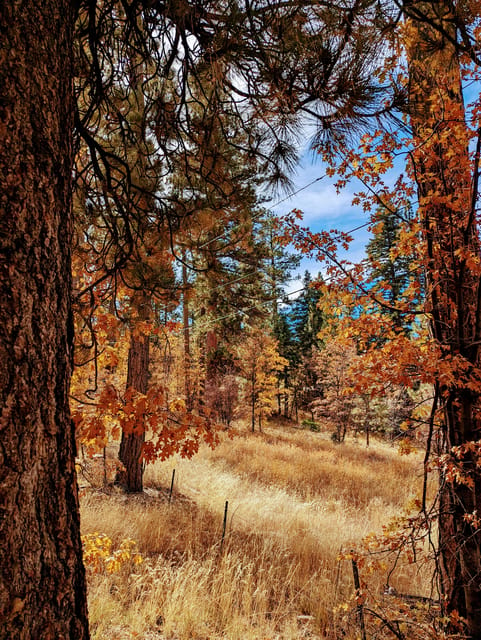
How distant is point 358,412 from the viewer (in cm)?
1872

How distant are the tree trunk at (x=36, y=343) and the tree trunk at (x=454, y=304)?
265cm

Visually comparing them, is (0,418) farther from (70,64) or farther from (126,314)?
(126,314)

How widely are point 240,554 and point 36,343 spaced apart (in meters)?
5.15

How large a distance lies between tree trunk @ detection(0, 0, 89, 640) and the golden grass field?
113 inches

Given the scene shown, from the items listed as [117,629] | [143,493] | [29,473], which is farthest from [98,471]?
[29,473]

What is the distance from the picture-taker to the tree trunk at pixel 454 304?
3.01m

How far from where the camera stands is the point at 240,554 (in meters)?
5.08

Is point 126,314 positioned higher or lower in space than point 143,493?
higher

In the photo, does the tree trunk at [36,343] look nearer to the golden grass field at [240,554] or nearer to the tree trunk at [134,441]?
the golden grass field at [240,554]

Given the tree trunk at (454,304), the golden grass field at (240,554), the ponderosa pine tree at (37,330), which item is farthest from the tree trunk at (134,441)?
the ponderosa pine tree at (37,330)

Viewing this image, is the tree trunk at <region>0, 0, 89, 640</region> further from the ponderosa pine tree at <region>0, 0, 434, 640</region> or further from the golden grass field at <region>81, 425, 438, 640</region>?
the golden grass field at <region>81, 425, 438, 640</region>

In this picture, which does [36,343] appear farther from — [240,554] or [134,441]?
[134,441]

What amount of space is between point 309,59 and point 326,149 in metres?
0.76

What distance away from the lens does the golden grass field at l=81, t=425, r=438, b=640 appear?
356 centimetres
